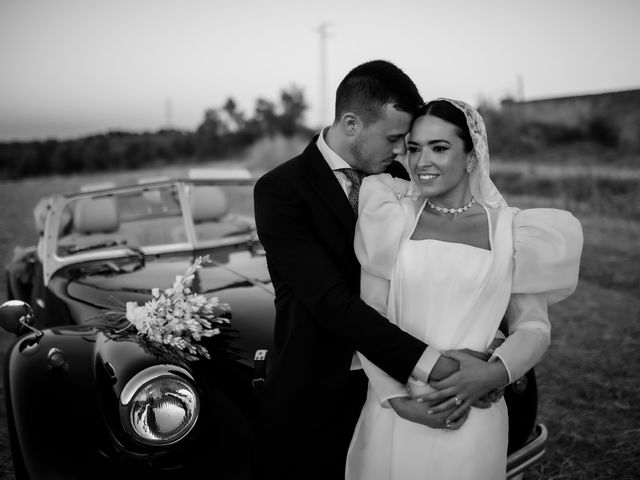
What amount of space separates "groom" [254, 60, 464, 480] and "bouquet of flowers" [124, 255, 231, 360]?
626mm

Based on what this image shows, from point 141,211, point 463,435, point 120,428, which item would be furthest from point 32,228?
point 463,435

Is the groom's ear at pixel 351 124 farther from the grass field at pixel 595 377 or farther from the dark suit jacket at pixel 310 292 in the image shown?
the grass field at pixel 595 377

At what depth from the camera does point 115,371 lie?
233 cm

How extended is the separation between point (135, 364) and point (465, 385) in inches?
54.0

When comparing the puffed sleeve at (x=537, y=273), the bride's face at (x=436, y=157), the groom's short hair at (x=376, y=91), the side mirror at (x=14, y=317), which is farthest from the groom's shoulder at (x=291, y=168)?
the side mirror at (x=14, y=317)

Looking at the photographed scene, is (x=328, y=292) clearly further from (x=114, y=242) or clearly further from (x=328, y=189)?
(x=114, y=242)

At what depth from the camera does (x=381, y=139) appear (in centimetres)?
217

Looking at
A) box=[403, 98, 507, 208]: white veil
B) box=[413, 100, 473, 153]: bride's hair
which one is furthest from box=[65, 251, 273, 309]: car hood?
box=[413, 100, 473, 153]: bride's hair

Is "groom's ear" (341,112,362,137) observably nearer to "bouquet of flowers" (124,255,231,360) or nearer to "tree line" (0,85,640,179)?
"bouquet of flowers" (124,255,231,360)

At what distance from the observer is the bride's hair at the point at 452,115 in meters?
2.02

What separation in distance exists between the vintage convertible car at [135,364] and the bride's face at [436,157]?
1.08m

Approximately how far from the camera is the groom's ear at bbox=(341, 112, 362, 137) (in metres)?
2.18

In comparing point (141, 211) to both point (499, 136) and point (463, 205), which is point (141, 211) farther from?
point (499, 136)

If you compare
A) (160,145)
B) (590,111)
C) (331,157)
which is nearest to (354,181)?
(331,157)
